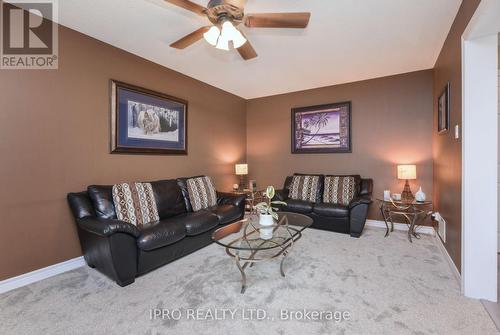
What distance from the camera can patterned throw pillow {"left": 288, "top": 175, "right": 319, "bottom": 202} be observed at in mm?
4031

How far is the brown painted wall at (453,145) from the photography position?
2.04 meters

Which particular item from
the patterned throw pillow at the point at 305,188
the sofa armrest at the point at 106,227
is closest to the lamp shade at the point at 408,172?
the patterned throw pillow at the point at 305,188

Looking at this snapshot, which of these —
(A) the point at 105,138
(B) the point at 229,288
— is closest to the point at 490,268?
(B) the point at 229,288

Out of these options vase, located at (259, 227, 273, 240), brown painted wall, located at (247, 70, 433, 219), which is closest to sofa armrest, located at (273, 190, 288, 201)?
brown painted wall, located at (247, 70, 433, 219)

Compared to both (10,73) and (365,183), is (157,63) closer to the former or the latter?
(10,73)

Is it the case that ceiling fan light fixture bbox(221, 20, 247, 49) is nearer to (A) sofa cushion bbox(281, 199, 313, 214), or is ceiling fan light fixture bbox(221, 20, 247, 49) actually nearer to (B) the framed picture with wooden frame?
(B) the framed picture with wooden frame

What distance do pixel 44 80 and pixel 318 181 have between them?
3.97 m

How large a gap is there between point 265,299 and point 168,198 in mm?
1866

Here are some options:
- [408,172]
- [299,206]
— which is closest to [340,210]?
[299,206]

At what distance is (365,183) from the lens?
383cm

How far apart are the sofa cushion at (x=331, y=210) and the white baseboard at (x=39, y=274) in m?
3.19

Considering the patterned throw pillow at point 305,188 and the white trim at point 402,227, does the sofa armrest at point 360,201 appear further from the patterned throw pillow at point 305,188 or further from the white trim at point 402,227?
the white trim at point 402,227

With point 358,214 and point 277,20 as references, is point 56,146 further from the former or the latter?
point 358,214

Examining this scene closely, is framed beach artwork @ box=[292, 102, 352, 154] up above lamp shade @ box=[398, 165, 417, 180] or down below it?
above
